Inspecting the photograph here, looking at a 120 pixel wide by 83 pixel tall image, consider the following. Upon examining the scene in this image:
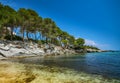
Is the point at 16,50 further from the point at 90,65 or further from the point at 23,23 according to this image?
the point at 90,65

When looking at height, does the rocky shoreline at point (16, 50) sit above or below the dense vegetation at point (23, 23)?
below

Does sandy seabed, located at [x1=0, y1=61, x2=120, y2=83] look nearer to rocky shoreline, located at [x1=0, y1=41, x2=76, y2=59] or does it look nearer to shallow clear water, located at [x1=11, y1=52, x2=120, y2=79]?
shallow clear water, located at [x1=11, y1=52, x2=120, y2=79]

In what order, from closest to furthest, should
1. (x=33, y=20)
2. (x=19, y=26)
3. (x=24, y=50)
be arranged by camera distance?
(x=24, y=50)
(x=19, y=26)
(x=33, y=20)

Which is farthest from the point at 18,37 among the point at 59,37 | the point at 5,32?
the point at 59,37

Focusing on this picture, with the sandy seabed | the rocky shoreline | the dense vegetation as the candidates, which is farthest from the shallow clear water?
the dense vegetation

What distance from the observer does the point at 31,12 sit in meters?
75.9

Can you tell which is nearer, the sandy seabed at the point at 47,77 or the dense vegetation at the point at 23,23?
the sandy seabed at the point at 47,77

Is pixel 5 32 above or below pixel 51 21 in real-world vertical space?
below

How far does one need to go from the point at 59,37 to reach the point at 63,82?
9835 cm

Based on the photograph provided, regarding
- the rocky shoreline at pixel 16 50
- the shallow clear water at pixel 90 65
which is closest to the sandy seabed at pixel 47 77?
the shallow clear water at pixel 90 65

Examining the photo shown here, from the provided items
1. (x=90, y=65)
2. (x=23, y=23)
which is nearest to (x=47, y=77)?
(x=90, y=65)

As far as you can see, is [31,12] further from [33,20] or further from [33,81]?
[33,81]

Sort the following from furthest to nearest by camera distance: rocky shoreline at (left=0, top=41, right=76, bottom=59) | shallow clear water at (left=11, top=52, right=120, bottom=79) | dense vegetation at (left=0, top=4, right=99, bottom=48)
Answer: dense vegetation at (left=0, top=4, right=99, bottom=48) < rocky shoreline at (left=0, top=41, right=76, bottom=59) < shallow clear water at (left=11, top=52, right=120, bottom=79)

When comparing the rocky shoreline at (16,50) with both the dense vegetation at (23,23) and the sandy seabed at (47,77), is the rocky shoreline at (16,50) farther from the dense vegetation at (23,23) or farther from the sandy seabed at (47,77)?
the sandy seabed at (47,77)
